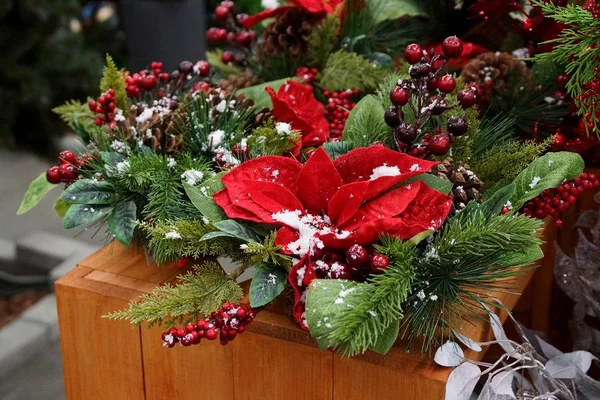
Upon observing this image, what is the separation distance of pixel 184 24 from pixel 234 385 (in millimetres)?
2058

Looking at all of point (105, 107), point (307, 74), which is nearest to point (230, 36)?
point (307, 74)

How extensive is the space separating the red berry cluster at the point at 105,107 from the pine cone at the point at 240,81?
168mm

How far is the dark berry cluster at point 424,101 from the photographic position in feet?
2.15

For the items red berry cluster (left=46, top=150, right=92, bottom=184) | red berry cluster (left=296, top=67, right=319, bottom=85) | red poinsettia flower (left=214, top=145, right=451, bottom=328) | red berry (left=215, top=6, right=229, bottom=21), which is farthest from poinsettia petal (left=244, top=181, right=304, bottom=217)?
red berry (left=215, top=6, right=229, bottom=21)

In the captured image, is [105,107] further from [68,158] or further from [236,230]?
[236,230]

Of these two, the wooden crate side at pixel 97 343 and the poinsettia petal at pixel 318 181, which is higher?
the poinsettia petal at pixel 318 181

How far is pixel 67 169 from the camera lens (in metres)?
0.74

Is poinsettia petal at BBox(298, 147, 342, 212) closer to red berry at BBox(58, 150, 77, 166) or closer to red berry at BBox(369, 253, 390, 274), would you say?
red berry at BBox(369, 253, 390, 274)

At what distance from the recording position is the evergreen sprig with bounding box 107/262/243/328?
59 centimetres

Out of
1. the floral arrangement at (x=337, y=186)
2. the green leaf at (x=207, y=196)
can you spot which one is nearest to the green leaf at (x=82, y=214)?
the floral arrangement at (x=337, y=186)

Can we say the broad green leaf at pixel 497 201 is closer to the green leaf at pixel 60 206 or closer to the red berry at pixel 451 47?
the red berry at pixel 451 47

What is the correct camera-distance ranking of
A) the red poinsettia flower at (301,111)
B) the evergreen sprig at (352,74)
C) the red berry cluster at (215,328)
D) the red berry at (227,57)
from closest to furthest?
the red berry cluster at (215,328)
the red poinsettia flower at (301,111)
the evergreen sprig at (352,74)
the red berry at (227,57)

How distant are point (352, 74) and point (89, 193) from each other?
0.39 metres

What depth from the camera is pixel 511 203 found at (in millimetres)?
650
